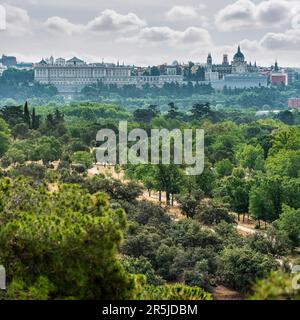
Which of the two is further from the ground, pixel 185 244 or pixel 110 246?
pixel 110 246

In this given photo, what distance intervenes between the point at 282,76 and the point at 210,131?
106 meters

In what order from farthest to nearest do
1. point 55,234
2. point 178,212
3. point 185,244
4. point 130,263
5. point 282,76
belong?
point 282,76 → point 178,212 → point 185,244 → point 130,263 → point 55,234

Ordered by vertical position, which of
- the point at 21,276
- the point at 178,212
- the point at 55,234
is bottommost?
the point at 178,212

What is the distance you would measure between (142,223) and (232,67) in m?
138

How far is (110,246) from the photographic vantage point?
12.1 meters

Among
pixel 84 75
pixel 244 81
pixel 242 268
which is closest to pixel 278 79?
pixel 244 81

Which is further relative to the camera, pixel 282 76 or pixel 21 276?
pixel 282 76

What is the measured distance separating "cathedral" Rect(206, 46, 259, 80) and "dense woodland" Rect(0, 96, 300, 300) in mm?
101234

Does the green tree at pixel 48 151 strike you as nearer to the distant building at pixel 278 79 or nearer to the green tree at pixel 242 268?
the green tree at pixel 242 268

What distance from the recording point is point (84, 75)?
14675cm

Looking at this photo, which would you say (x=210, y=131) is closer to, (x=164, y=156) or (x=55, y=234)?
(x=164, y=156)

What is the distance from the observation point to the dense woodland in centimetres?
1207
